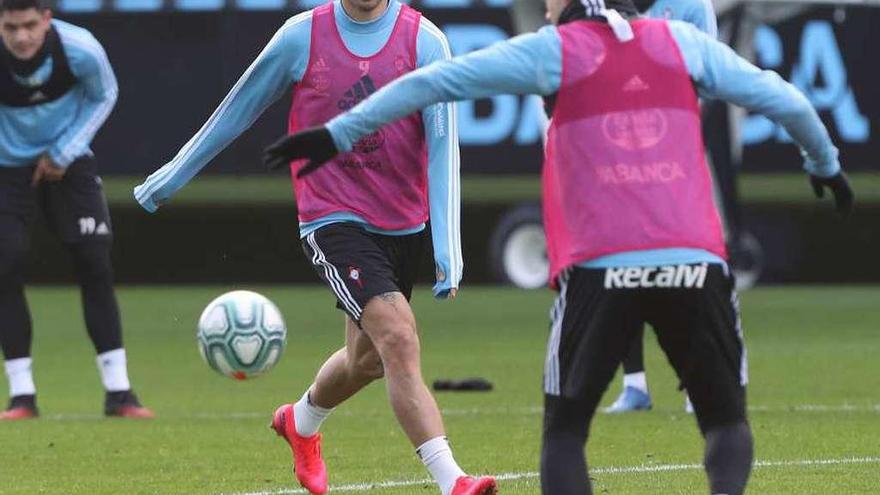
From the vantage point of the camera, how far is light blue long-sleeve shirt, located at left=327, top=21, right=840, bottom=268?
6316mm

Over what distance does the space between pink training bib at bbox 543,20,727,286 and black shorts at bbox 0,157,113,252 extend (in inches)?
265

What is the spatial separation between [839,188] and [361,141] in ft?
7.68

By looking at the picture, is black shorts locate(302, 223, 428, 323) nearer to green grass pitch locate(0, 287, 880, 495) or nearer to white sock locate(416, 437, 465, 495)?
white sock locate(416, 437, 465, 495)

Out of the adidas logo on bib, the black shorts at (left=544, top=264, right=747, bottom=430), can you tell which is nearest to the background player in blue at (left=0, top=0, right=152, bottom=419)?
the black shorts at (left=544, top=264, right=747, bottom=430)

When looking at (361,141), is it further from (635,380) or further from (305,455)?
(635,380)

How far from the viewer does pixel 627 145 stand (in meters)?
6.39

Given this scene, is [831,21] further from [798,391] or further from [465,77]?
[465,77]

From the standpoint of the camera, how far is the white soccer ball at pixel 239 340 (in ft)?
34.4

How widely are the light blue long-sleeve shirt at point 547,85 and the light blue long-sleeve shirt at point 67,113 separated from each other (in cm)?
639

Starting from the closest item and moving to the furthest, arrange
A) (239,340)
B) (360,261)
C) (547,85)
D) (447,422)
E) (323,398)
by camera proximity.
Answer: (547,85)
(360,261)
(323,398)
(239,340)
(447,422)

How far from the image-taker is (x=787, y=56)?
23.8 meters

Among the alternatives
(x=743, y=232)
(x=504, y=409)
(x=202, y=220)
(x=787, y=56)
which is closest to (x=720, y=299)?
(x=504, y=409)

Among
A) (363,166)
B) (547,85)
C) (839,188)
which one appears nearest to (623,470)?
(363,166)

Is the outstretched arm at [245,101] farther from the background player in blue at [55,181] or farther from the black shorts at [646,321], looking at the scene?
the background player in blue at [55,181]
